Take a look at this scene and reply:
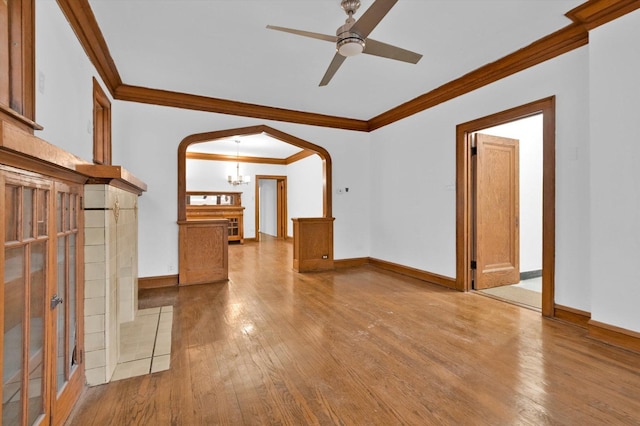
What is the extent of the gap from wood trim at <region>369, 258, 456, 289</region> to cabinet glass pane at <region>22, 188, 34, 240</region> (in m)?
4.27

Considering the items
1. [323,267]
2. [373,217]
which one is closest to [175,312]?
[323,267]

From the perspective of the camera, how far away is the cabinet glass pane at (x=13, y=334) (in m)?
1.02

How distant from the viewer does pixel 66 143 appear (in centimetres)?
235

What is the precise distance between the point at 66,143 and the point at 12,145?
184 centimetres

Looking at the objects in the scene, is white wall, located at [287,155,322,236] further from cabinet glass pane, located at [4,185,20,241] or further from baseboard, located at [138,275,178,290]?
cabinet glass pane, located at [4,185,20,241]

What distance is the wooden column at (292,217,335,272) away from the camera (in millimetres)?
5270

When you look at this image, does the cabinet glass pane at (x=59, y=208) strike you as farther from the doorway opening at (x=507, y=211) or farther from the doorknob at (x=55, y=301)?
the doorway opening at (x=507, y=211)

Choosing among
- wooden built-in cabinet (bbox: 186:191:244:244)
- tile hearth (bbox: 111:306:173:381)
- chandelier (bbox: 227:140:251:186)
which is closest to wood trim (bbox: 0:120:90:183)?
tile hearth (bbox: 111:306:173:381)

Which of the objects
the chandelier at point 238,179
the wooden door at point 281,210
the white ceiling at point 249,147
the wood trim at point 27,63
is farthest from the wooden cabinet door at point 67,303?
the wooden door at point 281,210

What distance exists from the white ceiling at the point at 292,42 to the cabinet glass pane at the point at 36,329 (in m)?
2.23

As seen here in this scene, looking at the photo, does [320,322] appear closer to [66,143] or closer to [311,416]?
[311,416]

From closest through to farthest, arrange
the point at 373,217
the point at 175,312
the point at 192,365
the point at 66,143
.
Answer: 1. the point at 192,365
2. the point at 66,143
3. the point at 175,312
4. the point at 373,217

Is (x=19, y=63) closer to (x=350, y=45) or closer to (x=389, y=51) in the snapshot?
(x=350, y=45)

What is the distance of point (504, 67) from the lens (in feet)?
11.3
